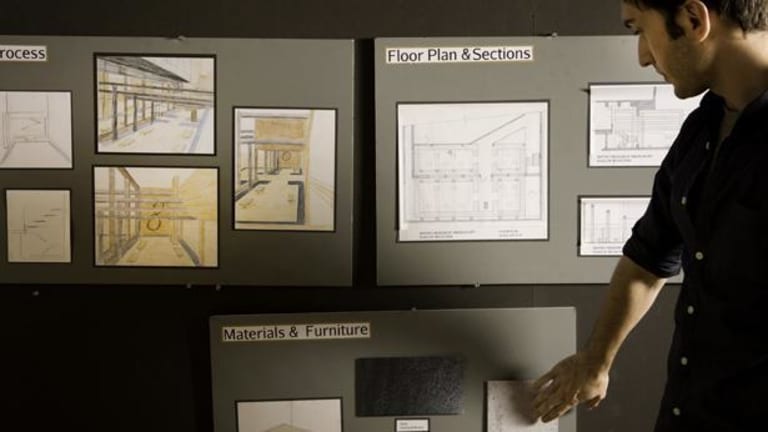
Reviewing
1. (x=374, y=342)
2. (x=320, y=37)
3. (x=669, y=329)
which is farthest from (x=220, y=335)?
(x=669, y=329)

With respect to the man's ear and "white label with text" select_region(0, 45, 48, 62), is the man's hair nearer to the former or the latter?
the man's ear

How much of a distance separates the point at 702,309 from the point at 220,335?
1002mm

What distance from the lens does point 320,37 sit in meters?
1.61

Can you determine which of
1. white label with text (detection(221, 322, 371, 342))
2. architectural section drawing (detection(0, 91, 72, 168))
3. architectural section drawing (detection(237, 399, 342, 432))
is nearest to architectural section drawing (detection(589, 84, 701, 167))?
white label with text (detection(221, 322, 371, 342))

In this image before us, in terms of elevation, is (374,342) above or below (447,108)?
below

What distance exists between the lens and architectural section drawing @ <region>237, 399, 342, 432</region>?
1.66 m

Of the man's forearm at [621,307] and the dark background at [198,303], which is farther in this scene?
the dark background at [198,303]

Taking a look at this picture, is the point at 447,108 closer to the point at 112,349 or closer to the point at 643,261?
the point at 643,261

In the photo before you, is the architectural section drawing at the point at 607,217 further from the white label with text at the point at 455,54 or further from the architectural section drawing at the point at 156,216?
the architectural section drawing at the point at 156,216

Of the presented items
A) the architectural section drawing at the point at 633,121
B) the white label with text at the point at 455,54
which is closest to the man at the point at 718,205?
the architectural section drawing at the point at 633,121

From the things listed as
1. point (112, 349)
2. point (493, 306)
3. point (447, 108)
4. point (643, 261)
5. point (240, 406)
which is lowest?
point (240, 406)

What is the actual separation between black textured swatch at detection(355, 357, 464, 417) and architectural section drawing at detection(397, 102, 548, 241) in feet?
0.93

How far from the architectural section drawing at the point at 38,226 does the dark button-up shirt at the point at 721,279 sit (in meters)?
1.27

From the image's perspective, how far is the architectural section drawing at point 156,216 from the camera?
163 centimetres
